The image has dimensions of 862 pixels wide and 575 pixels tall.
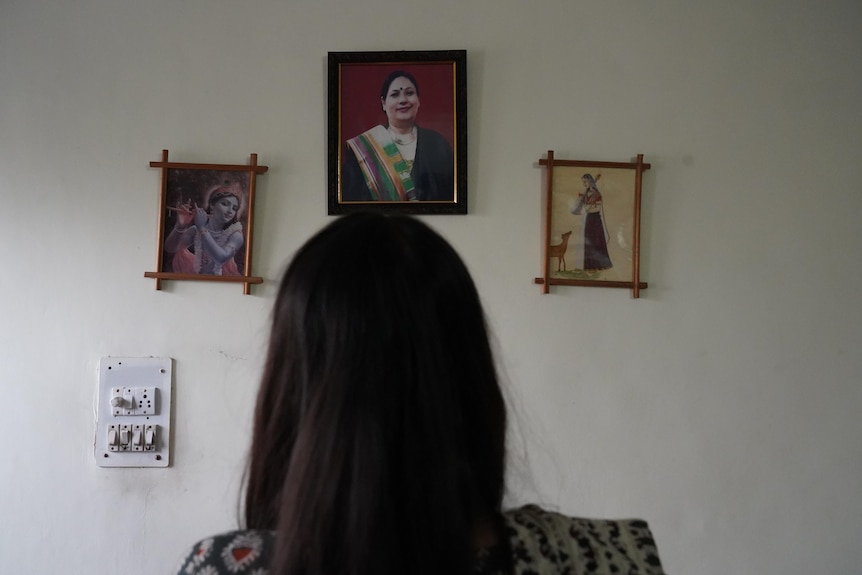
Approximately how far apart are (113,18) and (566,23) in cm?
125

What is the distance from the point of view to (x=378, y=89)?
1952 millimetres

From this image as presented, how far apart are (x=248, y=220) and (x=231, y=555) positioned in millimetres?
1371

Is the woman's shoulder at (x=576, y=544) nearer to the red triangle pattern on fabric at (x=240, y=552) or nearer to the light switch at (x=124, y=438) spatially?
the red triangle pattern on fabric at (x=240, y=552)

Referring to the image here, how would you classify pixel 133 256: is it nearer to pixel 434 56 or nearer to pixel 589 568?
pixel 434 56

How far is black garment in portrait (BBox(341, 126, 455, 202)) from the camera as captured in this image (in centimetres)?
192

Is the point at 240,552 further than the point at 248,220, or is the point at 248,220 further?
the point at 248,220

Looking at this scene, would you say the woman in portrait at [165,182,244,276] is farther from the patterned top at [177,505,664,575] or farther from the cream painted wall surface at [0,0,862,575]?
the patterned top at [177,505,664,575]

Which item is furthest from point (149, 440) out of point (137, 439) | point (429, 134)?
point (429, 134)

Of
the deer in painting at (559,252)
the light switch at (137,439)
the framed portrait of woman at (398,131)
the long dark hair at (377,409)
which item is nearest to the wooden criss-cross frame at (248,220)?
the framed portrait of woman at (398,131)

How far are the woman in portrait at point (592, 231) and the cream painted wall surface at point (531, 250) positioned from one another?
8 centimetres

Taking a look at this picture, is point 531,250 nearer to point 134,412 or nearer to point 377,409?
point 134,412

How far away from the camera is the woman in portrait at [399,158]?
193 cm

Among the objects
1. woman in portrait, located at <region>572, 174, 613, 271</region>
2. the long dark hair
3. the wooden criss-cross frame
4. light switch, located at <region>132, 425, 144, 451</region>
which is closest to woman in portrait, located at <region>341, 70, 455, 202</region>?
the wooden criss-cross frame

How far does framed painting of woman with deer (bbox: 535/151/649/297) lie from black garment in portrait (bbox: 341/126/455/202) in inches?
10.2
